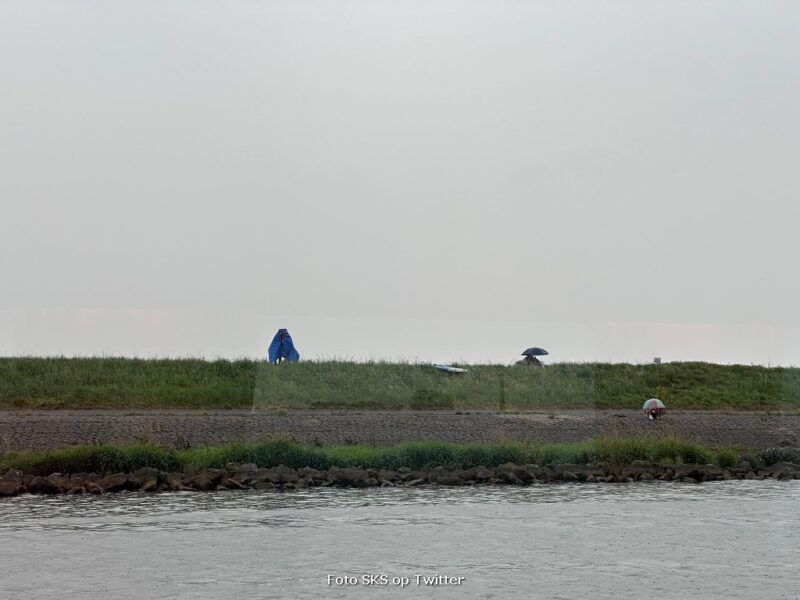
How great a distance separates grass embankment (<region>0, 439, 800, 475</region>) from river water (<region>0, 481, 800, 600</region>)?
1957mm

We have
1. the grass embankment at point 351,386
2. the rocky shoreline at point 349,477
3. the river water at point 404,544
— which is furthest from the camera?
the grass embankment at point 351,386

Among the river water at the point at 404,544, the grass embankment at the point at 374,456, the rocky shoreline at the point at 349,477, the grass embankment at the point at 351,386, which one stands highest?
the grass embankment at the point at 351,386

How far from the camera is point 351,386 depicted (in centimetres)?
3588

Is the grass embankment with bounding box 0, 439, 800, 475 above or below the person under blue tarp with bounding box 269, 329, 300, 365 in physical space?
below

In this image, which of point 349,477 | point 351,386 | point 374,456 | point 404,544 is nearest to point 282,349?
point 351,386

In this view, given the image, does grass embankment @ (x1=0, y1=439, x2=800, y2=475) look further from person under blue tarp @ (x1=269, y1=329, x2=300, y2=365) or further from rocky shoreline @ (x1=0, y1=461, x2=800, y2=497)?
person under blue tarp @ (x1=269, y1=329, x2=300, y2=365)

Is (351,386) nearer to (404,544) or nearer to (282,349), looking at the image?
(282,349)

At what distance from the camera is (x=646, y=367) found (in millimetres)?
41906

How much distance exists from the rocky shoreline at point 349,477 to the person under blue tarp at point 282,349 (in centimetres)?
1514

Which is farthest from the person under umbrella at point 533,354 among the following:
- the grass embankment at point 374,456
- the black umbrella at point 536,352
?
the grass embankment at point 374,456

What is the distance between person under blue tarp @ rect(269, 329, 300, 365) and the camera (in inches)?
1503

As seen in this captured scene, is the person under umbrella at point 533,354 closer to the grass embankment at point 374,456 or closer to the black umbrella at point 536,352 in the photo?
the black umbrella at point 536,352

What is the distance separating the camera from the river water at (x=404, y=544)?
13867 millimetres

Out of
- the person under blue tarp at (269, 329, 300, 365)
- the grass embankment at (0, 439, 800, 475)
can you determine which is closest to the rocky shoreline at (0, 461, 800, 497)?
the grass embankment at (0, 439, 800, 475)
